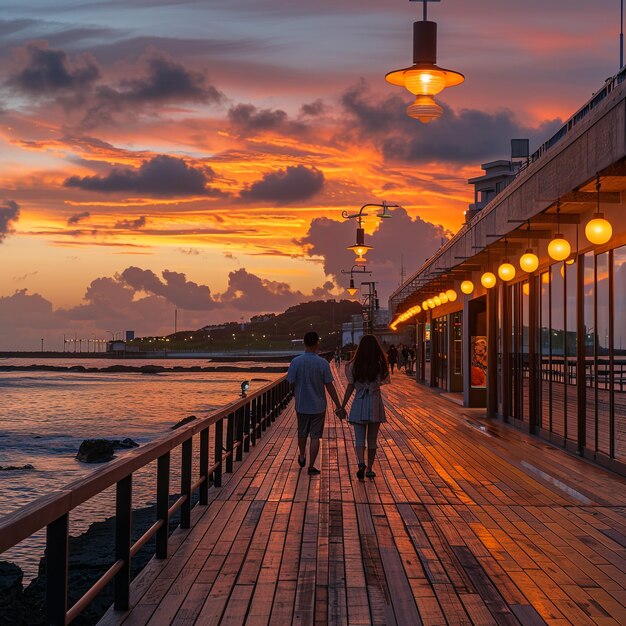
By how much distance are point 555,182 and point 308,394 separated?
422cm

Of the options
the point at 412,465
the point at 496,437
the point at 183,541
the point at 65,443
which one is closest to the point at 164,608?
the point at 183,541

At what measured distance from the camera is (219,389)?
9025 cm

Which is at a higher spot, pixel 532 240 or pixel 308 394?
pixel 532 240

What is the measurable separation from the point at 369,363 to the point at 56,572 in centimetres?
753

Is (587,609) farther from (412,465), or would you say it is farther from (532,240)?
(532,240)

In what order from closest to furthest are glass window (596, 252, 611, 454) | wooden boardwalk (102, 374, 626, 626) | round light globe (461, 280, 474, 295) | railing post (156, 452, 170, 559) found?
1. wooden boardwalk (102, 374, 626, 626)
2. railing post (156, 452, 170, 559)
3. glass window (596, 252, 611, 454)
4. round light globe (461, 280, 474, 295)

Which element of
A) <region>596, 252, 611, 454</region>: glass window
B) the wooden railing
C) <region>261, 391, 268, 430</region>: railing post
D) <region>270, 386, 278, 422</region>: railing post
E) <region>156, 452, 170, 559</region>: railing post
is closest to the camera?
the wooden railing

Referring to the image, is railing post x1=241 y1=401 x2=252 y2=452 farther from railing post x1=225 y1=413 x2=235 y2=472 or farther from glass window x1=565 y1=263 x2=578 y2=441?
glass window x1=565 y1=263 x2=578 y2=441

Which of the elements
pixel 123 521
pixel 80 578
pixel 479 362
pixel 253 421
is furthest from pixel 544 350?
pixel 123 521

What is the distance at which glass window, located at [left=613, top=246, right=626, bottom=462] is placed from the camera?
12039 mm

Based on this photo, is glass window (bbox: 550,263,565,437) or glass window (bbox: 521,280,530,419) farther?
glass window (bbox: 521,280,530,419)

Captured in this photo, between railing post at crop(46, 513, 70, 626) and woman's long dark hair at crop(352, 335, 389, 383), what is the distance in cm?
748

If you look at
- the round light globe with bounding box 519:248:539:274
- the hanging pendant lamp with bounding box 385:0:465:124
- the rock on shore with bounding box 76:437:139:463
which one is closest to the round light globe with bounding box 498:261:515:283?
the round light globe with bounding box 519:248:539:274

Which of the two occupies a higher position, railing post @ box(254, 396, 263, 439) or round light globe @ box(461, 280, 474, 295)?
round light globe @ box(461, 280, 474, 295)
